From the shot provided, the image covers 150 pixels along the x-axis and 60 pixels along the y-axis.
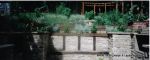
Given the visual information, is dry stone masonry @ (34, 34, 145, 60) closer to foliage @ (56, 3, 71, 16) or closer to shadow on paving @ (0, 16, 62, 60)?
shadow on paving @ (0, 16, 62, 60)

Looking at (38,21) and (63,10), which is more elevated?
(63,10)

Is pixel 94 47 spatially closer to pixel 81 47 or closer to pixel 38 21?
pixel 81 47

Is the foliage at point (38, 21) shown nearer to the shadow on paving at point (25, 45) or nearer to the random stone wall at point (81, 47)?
the shadow on paving at point (25, 45)

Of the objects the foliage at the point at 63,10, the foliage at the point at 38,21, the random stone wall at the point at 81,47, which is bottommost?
the random stone wall at the point at 81,47

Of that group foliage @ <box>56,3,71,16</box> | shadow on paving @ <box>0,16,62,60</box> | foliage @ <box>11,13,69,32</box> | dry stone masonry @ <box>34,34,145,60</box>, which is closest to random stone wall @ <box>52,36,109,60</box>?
dry stone masonry @ <box>34,34,145,60</box>

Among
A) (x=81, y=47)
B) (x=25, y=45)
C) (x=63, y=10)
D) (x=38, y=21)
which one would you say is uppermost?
(x=63, y=10)

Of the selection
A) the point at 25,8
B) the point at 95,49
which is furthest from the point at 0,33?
the point at 25,8

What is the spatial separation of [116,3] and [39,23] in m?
4.66

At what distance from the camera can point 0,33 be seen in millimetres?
11383

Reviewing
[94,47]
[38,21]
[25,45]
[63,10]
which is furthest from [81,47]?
[63,10]

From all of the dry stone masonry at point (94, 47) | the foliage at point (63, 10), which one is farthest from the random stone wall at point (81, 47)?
the foliage at point (63, 10)

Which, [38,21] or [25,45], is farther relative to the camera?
[38,21]

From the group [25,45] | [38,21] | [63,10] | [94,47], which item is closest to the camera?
[25,45]

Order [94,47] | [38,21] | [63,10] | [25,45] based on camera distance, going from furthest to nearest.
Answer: [63,10] → [38,21] → [94,47] → [25,45]
